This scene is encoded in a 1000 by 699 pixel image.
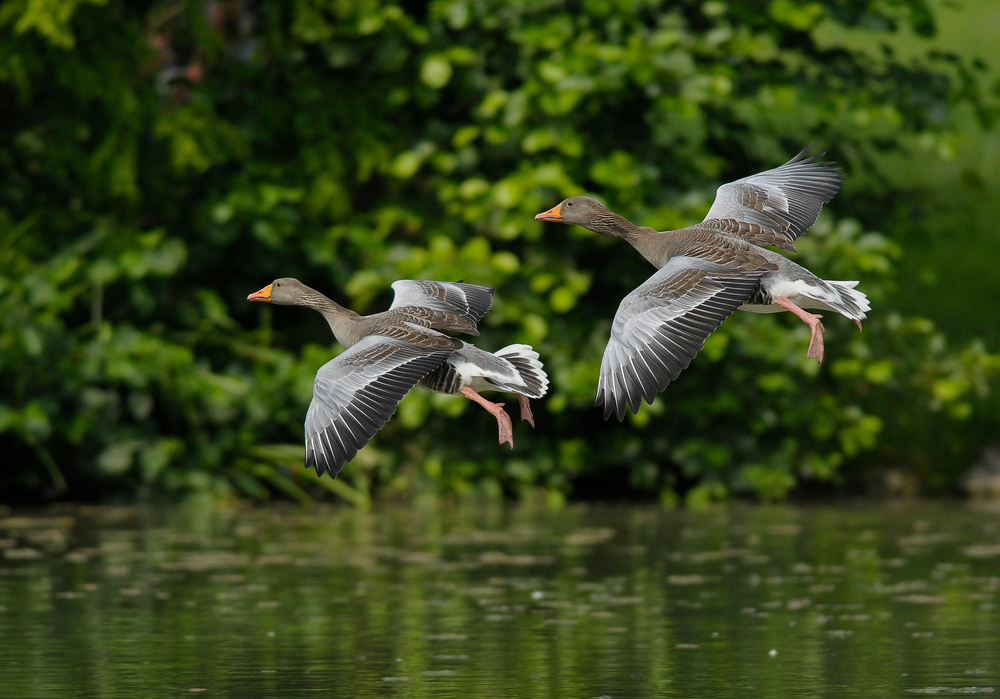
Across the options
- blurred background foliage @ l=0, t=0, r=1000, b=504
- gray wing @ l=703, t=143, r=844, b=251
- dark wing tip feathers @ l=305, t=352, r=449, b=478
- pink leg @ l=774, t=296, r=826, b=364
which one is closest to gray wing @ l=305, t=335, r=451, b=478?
dark wing tip feathers @ l=305, t=352, r=449, b=478

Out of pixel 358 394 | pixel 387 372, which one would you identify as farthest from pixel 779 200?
pixel 358 394

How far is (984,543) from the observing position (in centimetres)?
1149

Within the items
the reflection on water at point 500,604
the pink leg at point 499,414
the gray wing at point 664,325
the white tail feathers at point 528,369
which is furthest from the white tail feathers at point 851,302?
the reflection on water at point 500,604

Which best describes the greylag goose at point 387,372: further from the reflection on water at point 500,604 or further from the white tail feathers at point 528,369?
the reflection on water at point 500,604

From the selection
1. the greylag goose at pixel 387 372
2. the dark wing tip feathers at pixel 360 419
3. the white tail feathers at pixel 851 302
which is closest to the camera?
the dark wing tip feathers at pixel 360 419

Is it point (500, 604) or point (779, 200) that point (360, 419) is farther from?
point (500, 604)

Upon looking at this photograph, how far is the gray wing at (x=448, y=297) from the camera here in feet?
22.1

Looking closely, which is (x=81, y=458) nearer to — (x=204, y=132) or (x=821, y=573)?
(x=204, y=132)

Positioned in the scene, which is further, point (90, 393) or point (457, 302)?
point (90, 393)

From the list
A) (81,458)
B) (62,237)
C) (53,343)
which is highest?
(62,237)

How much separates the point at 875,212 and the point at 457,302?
966cm

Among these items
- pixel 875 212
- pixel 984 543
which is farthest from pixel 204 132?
pixel 984 543

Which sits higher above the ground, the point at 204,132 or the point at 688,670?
the point at 204,132

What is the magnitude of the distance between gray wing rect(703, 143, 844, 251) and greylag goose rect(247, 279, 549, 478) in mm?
1020
